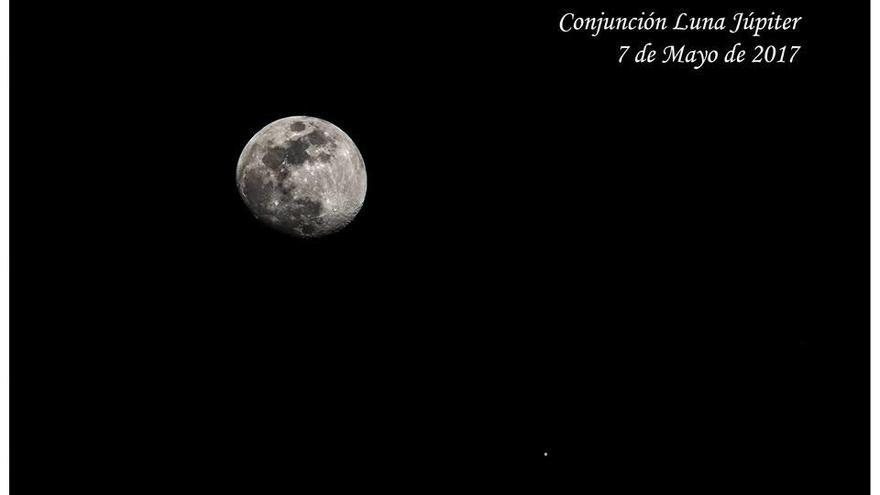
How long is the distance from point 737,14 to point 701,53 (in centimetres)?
23

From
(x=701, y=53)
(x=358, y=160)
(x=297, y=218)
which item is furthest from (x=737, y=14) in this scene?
(x=297, y=218)

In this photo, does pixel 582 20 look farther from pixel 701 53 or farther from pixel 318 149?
pixel 318 149

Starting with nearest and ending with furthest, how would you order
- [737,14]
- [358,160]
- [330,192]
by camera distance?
[737,14]
[330,192]
[358,160]

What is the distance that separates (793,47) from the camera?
Result: 296cm

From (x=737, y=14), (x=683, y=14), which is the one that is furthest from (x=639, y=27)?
(x=737, y=14)

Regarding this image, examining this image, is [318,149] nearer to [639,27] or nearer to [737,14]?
[639,27]

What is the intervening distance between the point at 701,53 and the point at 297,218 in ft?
7.54

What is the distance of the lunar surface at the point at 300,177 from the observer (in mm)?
3053

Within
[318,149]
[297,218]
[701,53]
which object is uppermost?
[701,53]

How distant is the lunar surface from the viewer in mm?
3053

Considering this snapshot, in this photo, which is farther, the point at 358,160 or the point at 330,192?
the point at 358,160

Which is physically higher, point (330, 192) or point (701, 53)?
point (701, 53)

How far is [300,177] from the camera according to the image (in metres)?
3.04

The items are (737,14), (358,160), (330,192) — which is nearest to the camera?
(737,14)
